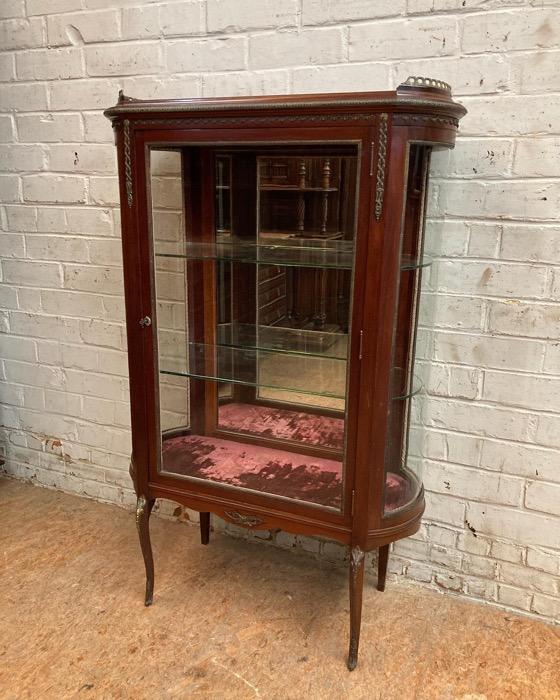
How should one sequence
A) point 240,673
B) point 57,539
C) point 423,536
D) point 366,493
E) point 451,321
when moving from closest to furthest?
1. point 366,493
2. point 240,673
3. point 451,321
4. point 423,536
5. point 57,539

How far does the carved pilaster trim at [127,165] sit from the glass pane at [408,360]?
68cm

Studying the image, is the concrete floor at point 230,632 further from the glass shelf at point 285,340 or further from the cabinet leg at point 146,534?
the glass shelf at point 285,340

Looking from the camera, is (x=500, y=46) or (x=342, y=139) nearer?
(x=342, y=139)

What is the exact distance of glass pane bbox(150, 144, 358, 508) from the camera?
4.91 feet

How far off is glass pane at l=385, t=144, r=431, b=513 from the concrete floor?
1.44 feet

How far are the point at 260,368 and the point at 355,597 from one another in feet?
2.12

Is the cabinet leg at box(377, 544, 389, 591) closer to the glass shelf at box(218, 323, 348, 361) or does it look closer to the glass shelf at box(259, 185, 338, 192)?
the glass shelf at box(218, 323, 348, 361)

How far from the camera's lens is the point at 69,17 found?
193cm

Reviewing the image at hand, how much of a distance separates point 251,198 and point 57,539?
1.38 meters

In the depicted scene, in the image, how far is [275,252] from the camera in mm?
1616

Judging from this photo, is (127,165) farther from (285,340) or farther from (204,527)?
(204,527)

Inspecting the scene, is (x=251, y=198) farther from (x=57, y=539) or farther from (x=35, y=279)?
(x=57, y=539)

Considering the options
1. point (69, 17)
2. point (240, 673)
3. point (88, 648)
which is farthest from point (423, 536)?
point (69, 17)

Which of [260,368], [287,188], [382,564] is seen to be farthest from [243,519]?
[287,188]
